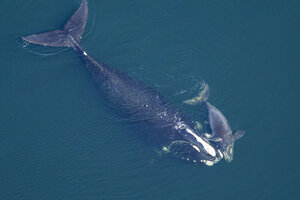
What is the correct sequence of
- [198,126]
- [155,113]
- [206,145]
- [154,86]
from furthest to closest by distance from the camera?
1. [154,86]
2. [198,126]
3. [155,113]
4. [206,145]

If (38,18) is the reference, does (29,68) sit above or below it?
below

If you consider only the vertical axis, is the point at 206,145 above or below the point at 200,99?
below

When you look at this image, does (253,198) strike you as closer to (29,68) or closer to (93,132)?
(93,132)

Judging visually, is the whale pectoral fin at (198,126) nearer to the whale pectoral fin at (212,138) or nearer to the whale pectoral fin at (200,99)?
the whale pectoral fin at (212,138)

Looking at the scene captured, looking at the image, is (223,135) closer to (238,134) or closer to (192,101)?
(238,134)

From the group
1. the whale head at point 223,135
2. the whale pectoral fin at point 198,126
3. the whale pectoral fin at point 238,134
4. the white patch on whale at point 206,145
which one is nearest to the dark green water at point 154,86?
the whale pectoral fin at point 238,134

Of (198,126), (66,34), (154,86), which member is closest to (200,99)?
(198,126)

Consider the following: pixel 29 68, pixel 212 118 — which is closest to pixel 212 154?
pixel 212 118
